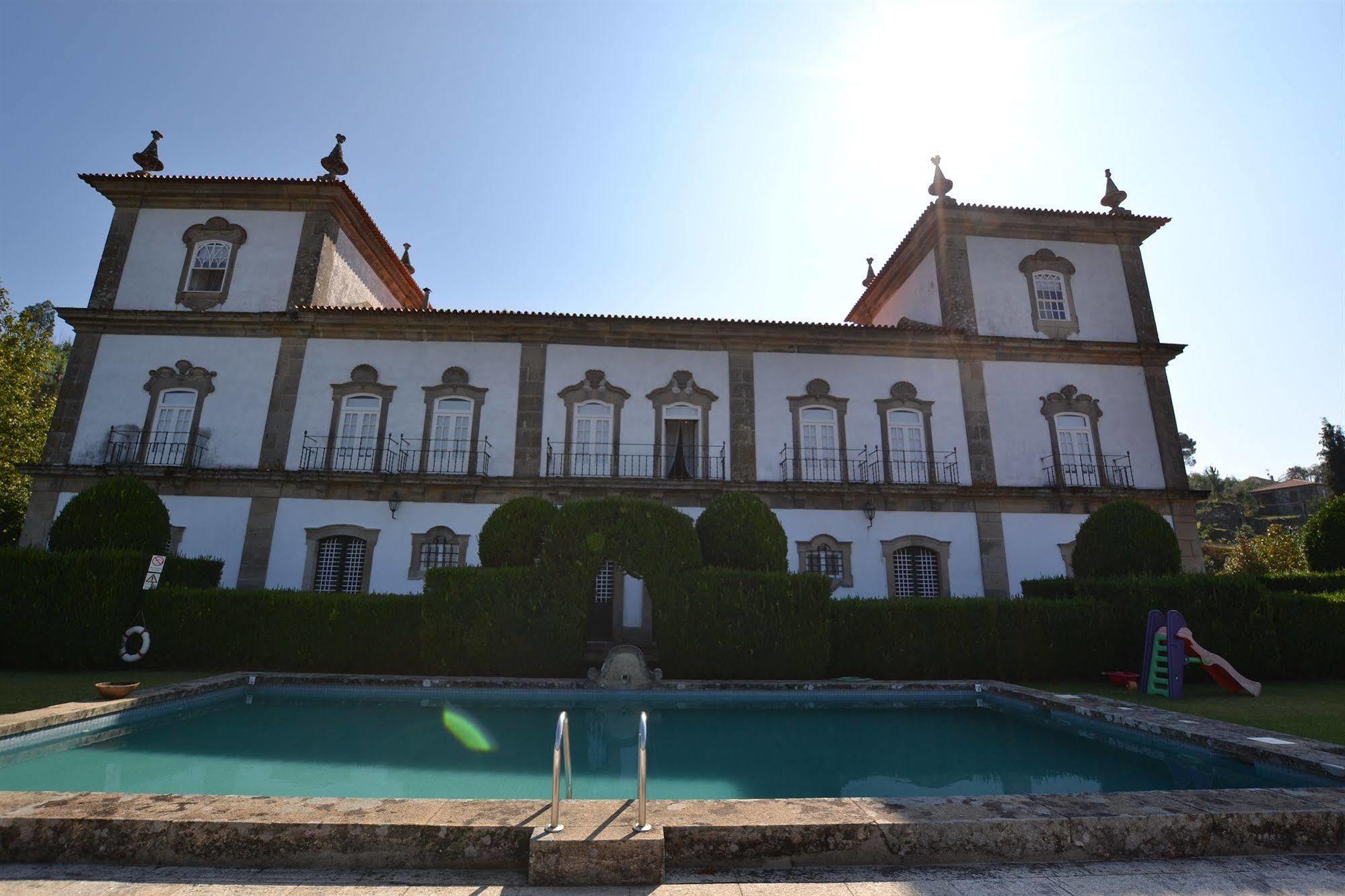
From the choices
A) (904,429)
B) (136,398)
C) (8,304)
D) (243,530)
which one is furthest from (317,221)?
(904,429)

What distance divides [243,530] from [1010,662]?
16447 millimetres

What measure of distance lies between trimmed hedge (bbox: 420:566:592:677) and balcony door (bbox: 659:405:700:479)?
272 inches

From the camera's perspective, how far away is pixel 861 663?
10.6m

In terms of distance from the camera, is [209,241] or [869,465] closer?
[869,465]

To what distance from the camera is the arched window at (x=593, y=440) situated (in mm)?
16328

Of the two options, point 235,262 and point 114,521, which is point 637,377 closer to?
point 114,521

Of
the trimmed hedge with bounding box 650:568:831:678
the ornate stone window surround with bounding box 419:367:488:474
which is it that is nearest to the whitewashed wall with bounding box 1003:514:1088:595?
the trimmed hedge with bounding box 650:568:831:678

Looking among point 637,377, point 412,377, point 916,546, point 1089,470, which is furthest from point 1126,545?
point 412,377

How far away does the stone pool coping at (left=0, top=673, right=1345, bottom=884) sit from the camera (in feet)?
10.1

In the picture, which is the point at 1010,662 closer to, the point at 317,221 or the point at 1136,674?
the point at 1136,674

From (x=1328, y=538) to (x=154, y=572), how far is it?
23.5m

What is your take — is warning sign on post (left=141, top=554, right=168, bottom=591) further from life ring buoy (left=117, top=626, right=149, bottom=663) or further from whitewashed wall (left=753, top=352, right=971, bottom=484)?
whitewashed wall (left=753, top=352, right=971, bottom=484)

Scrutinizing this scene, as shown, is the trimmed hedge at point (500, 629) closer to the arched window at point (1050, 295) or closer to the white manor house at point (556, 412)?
the white manor house at point (556, 412)

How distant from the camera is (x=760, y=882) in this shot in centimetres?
296
